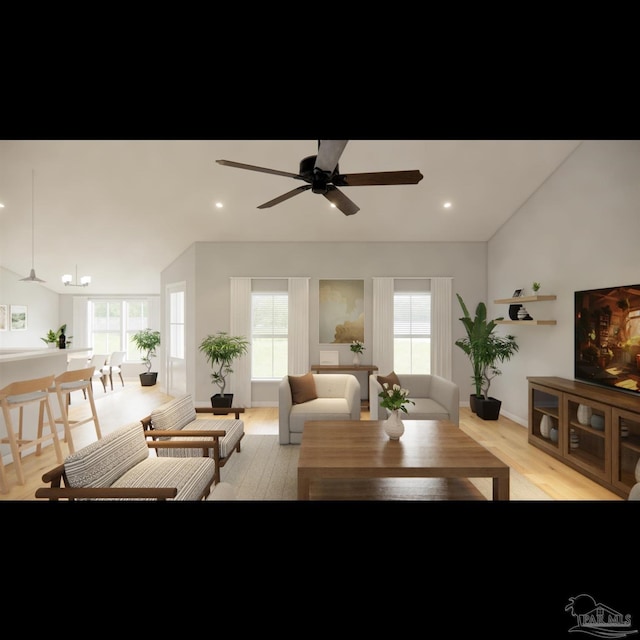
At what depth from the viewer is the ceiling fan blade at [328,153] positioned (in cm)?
191

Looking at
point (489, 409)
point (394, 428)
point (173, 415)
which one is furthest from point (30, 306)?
point (489, 409)

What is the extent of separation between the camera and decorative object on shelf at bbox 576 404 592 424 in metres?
3.11

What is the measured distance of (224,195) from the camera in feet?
15.3

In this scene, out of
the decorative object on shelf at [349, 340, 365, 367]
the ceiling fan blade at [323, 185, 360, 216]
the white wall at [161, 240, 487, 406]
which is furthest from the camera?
the white wall at [161, 240, 487, 406]

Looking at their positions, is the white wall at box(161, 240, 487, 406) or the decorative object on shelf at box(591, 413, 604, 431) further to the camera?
the white wall at box(161, 240, 487, 406)

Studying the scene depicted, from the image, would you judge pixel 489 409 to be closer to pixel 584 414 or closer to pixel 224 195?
pixel 584 414

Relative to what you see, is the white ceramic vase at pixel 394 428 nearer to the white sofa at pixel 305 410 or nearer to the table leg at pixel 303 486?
the table leg at pixel 303 486

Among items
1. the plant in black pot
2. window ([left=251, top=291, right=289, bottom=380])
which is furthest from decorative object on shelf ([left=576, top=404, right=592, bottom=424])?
window ([left=251, top=291, right=289, bottom=380])

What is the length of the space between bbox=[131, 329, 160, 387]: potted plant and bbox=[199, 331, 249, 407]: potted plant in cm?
243

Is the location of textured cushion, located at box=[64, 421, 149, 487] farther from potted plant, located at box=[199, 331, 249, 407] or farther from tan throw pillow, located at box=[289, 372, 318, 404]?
potted plant, located at box=[199, 331, 249, 407]

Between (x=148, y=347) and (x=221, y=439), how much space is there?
17.8ft

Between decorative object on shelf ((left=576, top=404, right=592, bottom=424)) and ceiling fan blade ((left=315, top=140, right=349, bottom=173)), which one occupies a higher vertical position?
ceiling fan blade ((left=315, top=140, right=349, bottom=173))

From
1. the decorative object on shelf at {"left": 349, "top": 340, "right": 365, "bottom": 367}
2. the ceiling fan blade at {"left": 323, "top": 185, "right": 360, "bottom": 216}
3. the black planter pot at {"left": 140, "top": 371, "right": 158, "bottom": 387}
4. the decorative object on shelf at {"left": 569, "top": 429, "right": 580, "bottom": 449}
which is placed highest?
the ceiling fan blade at {"left": 323, "top": 185, "right": 360, "bottom": 216}
